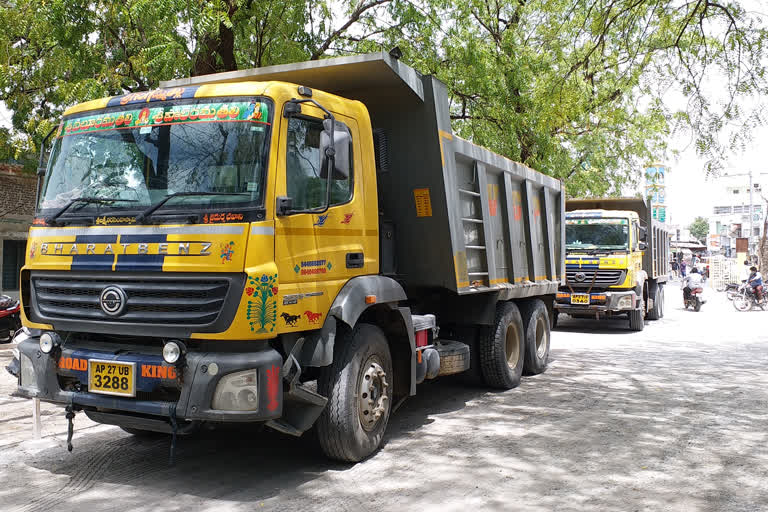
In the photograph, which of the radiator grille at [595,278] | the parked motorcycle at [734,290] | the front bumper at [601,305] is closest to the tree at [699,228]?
the parked motorcycle at [734,290]

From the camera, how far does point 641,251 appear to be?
51.8 ft

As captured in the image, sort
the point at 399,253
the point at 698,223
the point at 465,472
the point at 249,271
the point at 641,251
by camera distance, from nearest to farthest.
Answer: the point at 249,271 → the point at 465,472 → the point at 399,253 → the point at 641,251 → the point at 698,223

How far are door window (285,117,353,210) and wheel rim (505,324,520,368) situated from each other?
418 centimetres

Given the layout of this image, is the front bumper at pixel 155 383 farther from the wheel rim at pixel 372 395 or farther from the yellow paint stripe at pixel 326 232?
the wheel rim at pixel 372 395

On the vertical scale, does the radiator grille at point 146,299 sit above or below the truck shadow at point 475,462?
above

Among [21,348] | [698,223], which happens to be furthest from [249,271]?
[698,223]

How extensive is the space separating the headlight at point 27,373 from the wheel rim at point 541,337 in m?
6.45

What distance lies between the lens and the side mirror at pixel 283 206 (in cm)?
451

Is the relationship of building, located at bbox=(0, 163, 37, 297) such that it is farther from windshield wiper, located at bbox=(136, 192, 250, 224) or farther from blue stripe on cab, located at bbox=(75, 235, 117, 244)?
windshield wiper, located at bbox=(136, 192, 250, 224)

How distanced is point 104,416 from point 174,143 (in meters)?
1.91

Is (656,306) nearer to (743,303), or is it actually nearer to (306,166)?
(743,303)

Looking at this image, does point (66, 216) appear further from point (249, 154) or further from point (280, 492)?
point (280, 492)

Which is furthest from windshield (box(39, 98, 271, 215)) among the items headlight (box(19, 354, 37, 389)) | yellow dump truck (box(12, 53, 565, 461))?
headlight (box(19, 354, 37, 389))

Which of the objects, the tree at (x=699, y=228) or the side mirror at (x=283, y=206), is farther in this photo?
the tree at (x=699, y=228)
